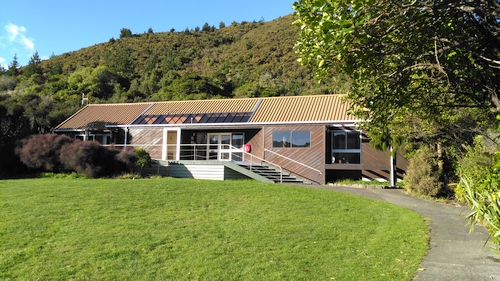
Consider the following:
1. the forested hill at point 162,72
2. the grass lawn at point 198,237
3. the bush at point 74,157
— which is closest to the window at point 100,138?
the forested hill at point 162,72

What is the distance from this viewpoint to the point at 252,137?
22047 mm

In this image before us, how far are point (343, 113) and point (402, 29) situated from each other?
592 inches

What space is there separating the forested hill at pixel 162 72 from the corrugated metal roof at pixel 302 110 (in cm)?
694

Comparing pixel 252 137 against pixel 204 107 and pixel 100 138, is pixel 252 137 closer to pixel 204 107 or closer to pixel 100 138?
pixel 204 107

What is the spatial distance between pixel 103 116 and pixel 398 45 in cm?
2412

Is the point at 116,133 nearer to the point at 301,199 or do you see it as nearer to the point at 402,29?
the point at 301,199

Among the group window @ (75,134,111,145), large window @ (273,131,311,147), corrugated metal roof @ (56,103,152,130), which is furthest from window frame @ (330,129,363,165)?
window @ (75,134,111,145)

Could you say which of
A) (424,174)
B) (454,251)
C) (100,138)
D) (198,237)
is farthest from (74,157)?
(454,251)

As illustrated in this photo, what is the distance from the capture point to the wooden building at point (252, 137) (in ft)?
64.8

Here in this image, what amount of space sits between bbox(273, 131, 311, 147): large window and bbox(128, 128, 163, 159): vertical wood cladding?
7193mm

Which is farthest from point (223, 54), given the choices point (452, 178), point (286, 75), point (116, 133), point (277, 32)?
point (452, 178)

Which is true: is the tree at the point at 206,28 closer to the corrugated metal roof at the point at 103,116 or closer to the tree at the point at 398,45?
the corrugated metal roof at the point at 103,116

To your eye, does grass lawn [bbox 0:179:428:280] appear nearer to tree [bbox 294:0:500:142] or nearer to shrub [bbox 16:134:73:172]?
tree [bbox 294:0:500:142]

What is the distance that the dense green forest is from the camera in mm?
37219
